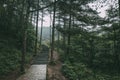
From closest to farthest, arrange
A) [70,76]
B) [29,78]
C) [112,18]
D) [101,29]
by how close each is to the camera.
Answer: [29,78], [70,76], [112,18], [101,29]

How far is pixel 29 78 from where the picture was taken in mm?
16406

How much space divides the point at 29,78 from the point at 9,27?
15.4 metres

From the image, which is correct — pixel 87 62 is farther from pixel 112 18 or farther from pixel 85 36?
pixel 112 18

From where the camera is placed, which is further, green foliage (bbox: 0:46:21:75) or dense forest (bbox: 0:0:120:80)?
dense forest (bbox: 0:0:120:80)

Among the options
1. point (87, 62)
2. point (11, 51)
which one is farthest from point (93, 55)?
point (11, 51)

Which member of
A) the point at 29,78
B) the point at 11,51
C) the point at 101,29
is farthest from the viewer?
the point at 101,29

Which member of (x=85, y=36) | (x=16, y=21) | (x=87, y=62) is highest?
(x=16, y=21)

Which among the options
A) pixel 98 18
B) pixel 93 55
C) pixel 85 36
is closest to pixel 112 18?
pixel 98 18

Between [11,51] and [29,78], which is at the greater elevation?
[11,51]

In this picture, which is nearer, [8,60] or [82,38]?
[8,60]

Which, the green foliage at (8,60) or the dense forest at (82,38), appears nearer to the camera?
the green foliage at (8,60)

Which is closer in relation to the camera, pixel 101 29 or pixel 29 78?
pixel 29 78

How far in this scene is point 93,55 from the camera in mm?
29812

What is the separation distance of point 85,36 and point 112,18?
438cm
